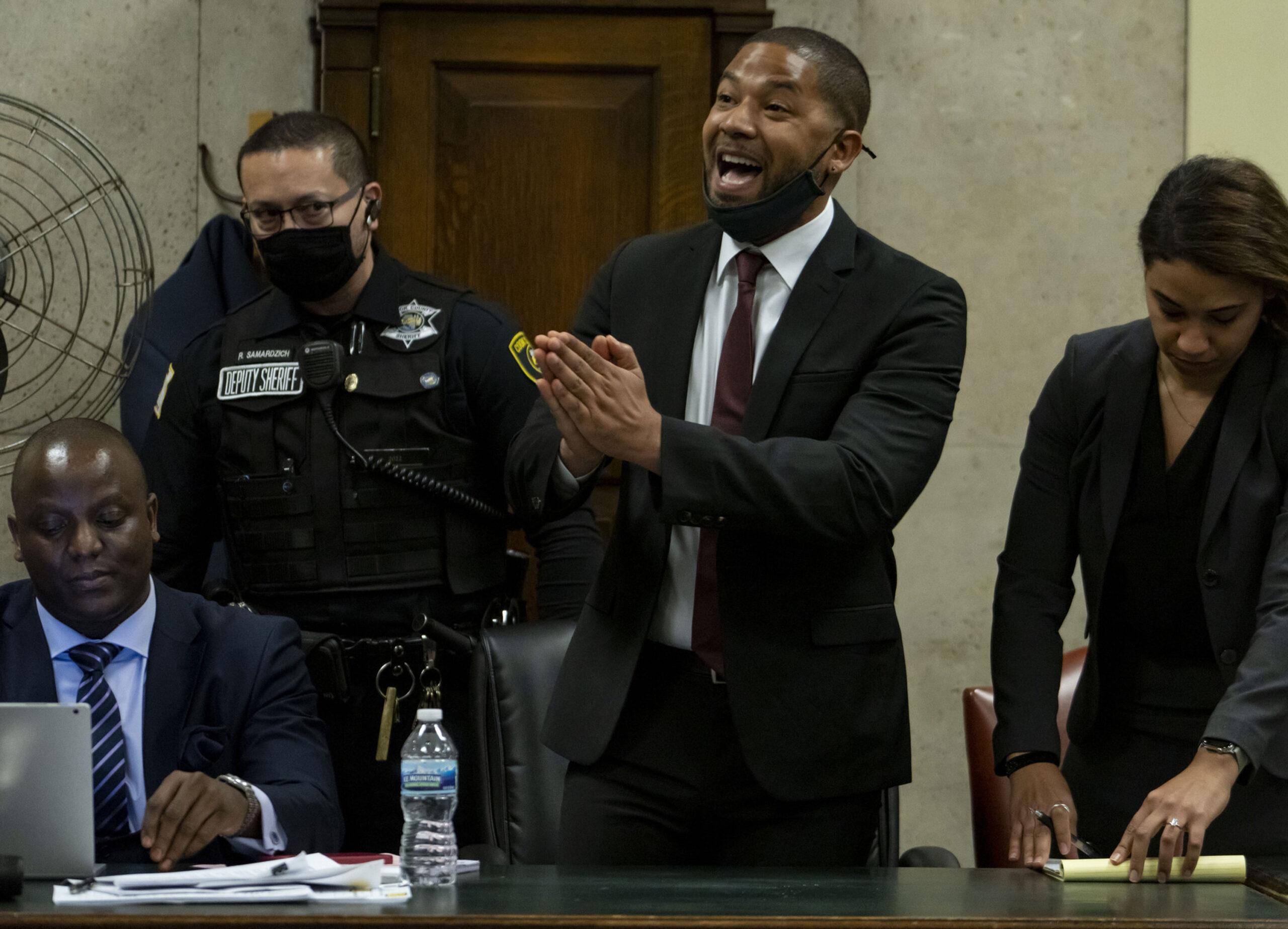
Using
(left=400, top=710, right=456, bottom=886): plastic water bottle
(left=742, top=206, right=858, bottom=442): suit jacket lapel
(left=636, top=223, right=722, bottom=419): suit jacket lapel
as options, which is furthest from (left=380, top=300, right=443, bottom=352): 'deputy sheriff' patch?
(left=400, top=710, right=456, bottom=886): plastic water bottle

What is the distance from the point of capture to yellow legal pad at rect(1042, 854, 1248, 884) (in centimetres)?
187

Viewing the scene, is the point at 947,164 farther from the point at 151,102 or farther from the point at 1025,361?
the point at 151,102

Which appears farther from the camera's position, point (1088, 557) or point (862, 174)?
point (862, 174)

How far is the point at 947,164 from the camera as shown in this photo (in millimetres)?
4070

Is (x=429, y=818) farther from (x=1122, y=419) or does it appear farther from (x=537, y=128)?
(x=537, y=128)

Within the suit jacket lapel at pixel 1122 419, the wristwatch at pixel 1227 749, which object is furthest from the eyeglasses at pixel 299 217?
the wristwatch at pixel 1227 749

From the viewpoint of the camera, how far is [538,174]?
13.2 feet

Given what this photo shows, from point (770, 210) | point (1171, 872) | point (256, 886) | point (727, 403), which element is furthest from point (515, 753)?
point (1171, 872)

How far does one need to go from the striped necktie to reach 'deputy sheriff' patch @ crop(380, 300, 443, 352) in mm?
877

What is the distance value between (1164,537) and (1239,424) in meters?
0.18

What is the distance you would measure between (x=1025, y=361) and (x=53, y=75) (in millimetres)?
2563

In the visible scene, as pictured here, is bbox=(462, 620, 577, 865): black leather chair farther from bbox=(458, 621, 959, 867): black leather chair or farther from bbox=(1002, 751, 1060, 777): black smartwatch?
bbox=(1002, 751, 1060, 777): black smartwatch

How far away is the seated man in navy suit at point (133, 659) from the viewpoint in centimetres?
223

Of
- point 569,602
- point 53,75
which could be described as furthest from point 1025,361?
point 53,75
